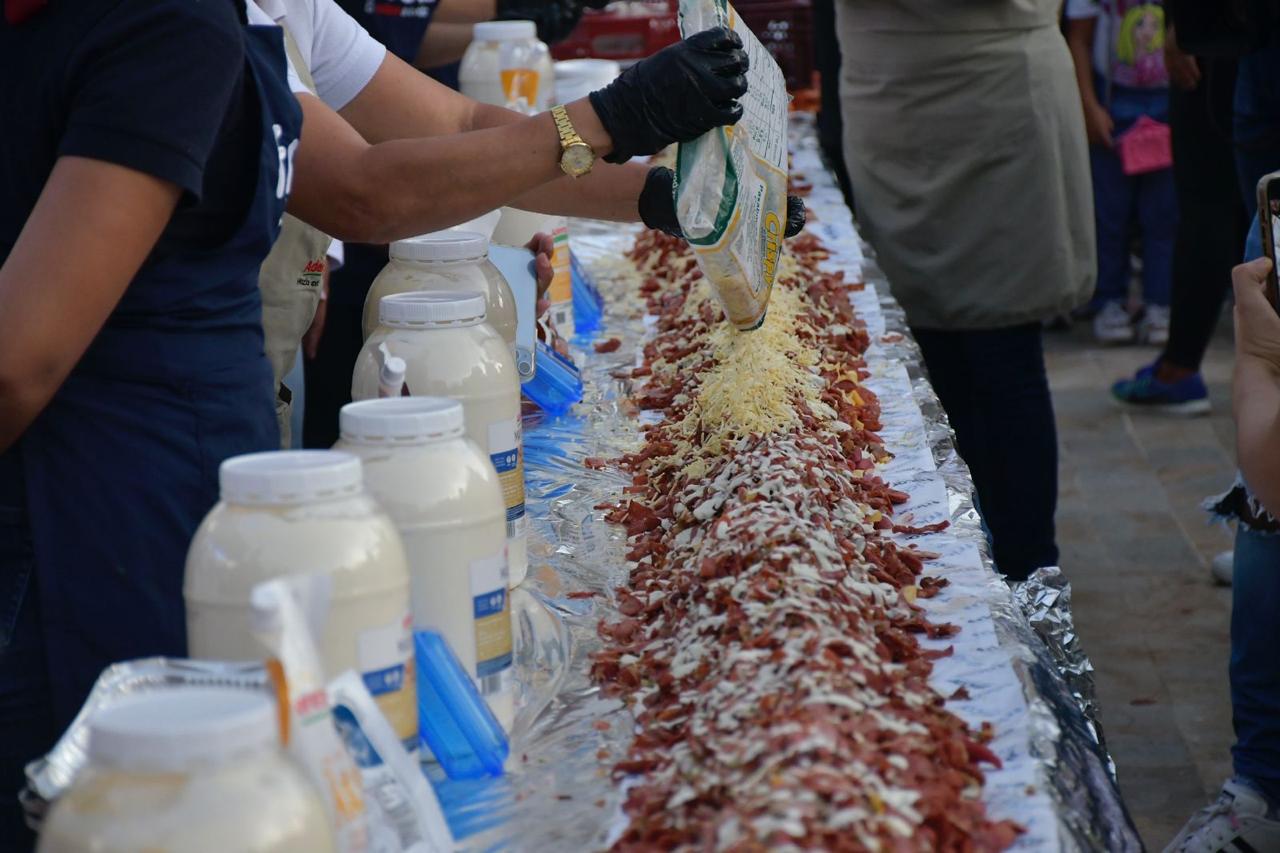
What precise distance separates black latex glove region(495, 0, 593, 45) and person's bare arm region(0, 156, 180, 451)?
2.80 m

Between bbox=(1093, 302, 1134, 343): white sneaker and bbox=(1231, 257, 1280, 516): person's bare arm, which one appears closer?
bbox=(1231, 257, 1280, 516): person's bare arm

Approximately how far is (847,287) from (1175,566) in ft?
6.36

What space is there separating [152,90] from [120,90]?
0.09ft

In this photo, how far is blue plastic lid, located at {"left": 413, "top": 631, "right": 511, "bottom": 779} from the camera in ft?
4.40

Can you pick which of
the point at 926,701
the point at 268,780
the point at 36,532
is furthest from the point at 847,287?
the point at 268,780

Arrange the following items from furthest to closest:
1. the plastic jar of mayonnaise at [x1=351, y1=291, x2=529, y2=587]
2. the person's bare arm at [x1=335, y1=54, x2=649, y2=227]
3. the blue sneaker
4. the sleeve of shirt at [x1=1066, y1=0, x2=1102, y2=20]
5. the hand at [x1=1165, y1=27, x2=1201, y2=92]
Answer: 1. the sleeve of shirt at [x1=1066, y1=0, x2=1102, y2=20]
2. the blue sneaker
3. the hand at [x1=1165, y1=27, x2=1201, y2=92]
4. the person's bare arm at [x1=335, y1=54, x2=649, y2=227]
5. the plastic jar of mayonnaise at [x1=351, y1=291, x2=529, y2=587]

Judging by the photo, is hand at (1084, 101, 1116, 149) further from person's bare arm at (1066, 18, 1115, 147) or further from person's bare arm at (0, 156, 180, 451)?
person's bare arm at (0, 156, 180, 451)

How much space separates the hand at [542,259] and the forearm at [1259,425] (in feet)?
3.68

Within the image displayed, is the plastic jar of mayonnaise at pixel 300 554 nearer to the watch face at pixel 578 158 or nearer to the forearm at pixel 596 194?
the watch face at pixel 578 158

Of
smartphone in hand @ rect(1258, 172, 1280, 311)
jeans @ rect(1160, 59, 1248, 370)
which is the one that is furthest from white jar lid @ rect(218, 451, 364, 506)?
jeans @ rect(1160, 59, 1248, 370)

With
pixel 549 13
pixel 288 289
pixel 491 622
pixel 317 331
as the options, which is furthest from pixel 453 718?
pixel 549 13

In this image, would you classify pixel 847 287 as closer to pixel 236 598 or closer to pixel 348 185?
pixel 348 185

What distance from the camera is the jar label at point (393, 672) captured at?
118 cm

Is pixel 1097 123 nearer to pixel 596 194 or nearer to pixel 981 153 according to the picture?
pixel 981 153
